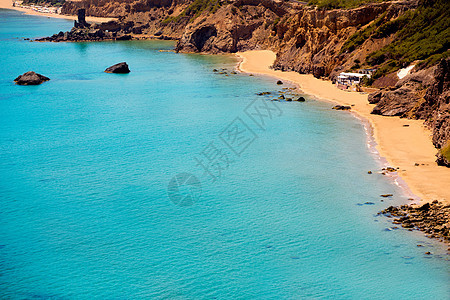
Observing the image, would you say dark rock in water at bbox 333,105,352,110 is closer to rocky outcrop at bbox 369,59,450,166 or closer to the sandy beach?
the sandy beach

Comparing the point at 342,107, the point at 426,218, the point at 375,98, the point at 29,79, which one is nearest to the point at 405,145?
the point at 426,218

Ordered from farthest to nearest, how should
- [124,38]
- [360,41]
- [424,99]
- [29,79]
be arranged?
[124,38], [29,79], [360,41], [424,99]

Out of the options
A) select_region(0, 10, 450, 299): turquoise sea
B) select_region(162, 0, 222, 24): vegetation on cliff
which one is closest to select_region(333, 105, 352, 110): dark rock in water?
select_region(0, 10, 450, 299): turquoise sea

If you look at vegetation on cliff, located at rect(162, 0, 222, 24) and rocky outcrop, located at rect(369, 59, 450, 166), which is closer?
rocky outcrop, located at rect(369, 59, 450, 166)

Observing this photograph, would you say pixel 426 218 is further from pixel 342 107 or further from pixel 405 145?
pixel 342 107

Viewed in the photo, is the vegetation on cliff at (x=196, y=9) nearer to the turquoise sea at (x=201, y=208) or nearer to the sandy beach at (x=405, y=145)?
the sandy beach at (x=405, y=145)

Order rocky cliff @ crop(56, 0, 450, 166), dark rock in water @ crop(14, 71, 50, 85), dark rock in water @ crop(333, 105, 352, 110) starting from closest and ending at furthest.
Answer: rocky cliff @ crop(56, 0, 450, 166)
dark rock in water @ crop(333, 105, 352, 110)
dark rock in water @ crop(14, 71, 50, 85)
